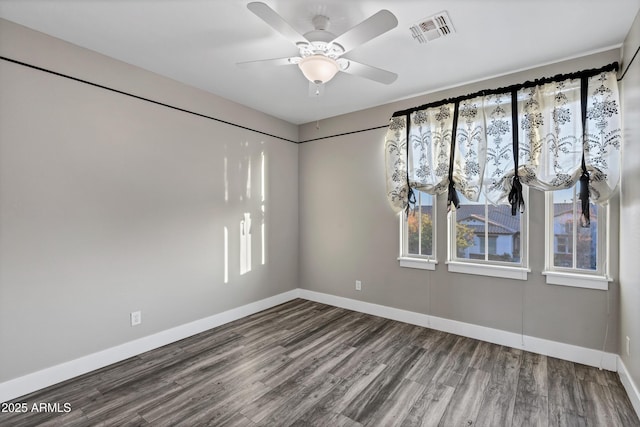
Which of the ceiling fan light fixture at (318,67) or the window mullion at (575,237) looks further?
the window mullion at (575,237)

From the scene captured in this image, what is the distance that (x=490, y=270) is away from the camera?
3.06 metres

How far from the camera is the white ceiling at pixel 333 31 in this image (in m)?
2.02

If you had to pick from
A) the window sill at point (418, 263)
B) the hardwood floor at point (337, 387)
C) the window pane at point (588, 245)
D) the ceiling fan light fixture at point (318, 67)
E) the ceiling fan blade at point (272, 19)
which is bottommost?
the hardwood floor at point (337, 387)

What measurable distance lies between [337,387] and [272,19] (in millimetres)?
2578

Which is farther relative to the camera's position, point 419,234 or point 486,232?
point 419,234

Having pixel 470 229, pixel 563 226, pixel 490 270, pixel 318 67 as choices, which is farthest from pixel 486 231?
pixel 318 67

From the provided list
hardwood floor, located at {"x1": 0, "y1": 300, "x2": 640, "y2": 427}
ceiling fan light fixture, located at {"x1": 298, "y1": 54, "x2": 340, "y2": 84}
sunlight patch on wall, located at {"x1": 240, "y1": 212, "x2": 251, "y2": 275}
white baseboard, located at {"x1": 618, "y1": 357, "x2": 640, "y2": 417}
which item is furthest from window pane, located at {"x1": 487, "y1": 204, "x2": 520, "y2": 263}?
sunlight patch on wall, located at {"x1": 240, "y1": 212, "x2": 251, "y2": 275}

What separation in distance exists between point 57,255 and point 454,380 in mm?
3315

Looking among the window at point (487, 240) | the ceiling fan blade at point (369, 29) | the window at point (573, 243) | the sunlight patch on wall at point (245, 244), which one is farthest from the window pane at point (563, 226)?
the sunlight patch on wall at point (245, 244)

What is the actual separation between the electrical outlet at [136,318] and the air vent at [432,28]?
11.1ft

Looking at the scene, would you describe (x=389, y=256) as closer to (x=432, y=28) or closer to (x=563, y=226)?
(x=563, y=226)

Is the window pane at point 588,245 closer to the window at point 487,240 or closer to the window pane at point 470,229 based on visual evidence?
the window at point 487,240

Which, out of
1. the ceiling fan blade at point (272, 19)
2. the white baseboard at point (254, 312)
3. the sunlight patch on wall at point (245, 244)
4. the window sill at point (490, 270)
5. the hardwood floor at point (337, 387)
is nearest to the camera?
the ceiling fan blade at point (272, 19)

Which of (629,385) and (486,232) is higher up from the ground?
(486,232)
